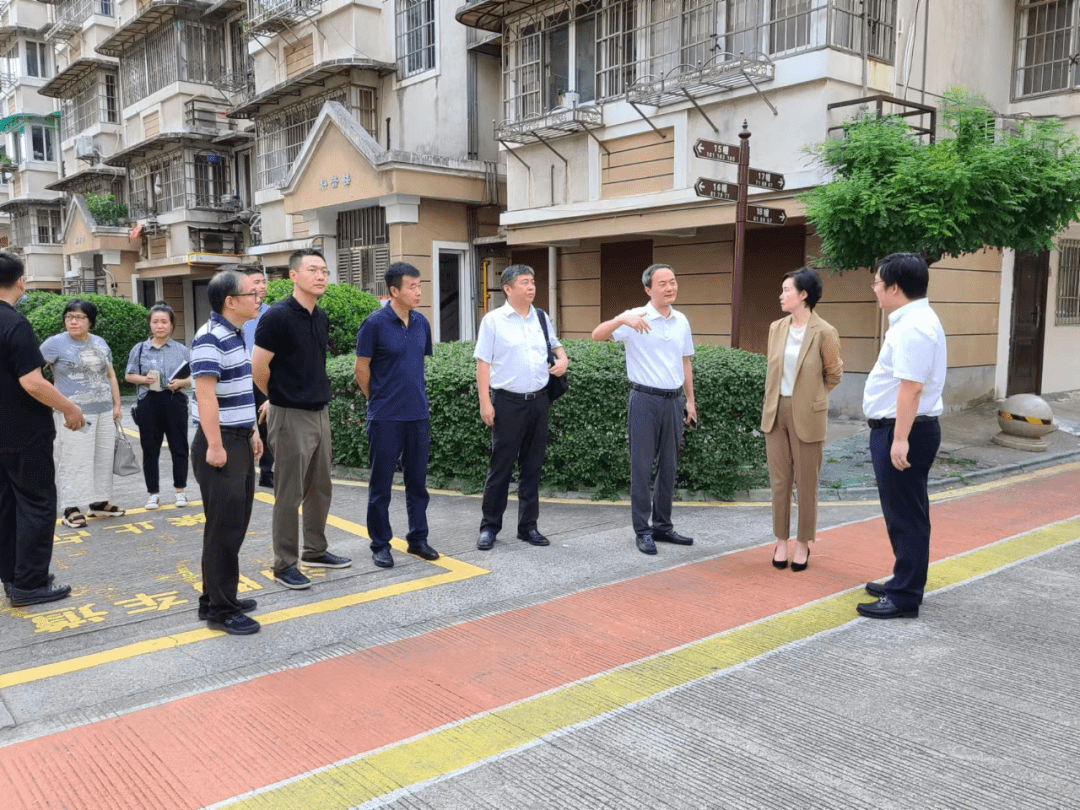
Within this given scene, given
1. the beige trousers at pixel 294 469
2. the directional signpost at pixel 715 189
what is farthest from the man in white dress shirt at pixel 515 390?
the directional signpost at pixel 715 189

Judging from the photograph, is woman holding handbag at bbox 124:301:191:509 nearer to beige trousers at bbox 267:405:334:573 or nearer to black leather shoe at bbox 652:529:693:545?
beige trousers at bbox 267:405:334:573

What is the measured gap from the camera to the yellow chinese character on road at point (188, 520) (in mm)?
6973

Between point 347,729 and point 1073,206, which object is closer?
point 347,729

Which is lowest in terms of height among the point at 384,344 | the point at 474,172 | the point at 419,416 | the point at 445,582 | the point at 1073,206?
the point at 445,582

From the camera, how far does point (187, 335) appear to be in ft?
97.3

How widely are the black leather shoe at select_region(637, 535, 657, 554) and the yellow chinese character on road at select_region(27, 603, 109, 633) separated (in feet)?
11.0

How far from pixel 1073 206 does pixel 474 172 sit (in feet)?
35.8

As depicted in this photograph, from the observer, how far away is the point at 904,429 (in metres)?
4.58

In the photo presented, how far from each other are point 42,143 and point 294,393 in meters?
40.4

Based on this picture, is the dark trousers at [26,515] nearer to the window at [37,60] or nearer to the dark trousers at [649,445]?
the dark trousers at [649,445]

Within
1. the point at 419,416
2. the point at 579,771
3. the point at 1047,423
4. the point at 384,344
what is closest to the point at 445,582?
the point at 419,416

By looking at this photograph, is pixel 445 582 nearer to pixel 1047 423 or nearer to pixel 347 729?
pixel 347 729

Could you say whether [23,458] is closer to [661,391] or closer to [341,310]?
[661,391]

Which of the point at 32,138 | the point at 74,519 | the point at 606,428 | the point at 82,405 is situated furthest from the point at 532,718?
the point at 32,138
